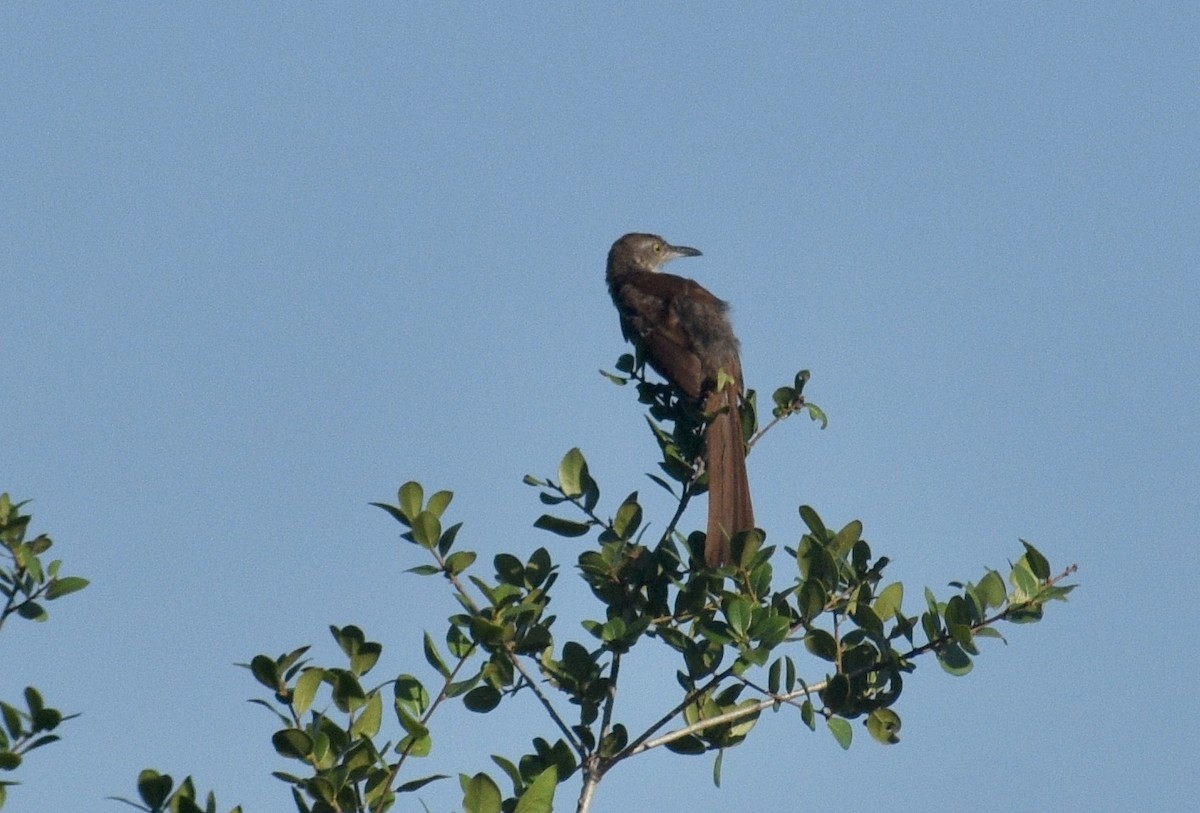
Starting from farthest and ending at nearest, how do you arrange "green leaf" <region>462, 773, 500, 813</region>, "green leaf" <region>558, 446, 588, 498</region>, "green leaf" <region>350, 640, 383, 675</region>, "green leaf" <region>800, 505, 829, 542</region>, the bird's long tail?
1. the bird's long tail
2. "green leaf" <region>558, 446, 588, 498</region>
3. "green leaf" <region>800, 505, 829, 542</region>
4. "green leaf" <region>350, 640, 383, 675</region>
5. "green leaf" <region>462, 773, 500, 813</region>

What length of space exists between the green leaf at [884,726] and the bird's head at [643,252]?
6.00 meters

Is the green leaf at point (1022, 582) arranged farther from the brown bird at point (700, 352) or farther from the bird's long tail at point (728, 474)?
the bird's long tail at point (728, 474)

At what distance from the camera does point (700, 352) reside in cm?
741

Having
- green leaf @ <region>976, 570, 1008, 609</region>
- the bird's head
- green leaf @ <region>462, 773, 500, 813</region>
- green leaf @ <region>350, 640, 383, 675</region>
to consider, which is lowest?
green leaf @ <region>462, 773, 500, 813</region>

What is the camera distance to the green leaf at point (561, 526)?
4625 millimetres

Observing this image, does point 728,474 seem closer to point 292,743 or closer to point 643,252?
point 292,743

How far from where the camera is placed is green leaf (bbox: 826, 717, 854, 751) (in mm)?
3996

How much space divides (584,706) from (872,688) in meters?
0.81

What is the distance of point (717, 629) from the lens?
160 inches

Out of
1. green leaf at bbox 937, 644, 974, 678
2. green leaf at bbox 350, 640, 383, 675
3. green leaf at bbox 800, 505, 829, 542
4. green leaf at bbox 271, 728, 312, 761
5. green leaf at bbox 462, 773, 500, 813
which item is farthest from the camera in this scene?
green leaf at bbox 800, 505, 829, 542

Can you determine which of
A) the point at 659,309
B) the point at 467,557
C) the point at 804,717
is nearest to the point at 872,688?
the point at 804,717

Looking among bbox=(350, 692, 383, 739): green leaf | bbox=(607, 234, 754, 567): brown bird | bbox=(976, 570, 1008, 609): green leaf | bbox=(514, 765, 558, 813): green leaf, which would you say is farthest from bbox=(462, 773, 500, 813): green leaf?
bbox=(976, 570, 1008, 609): green leaf

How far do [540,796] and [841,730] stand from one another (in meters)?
0.94

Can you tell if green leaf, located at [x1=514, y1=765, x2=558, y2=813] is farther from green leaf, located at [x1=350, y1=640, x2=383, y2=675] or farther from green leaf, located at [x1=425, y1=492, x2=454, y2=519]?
green leaf, located at [x1=425, y1=492, x2=454, y2=519]
